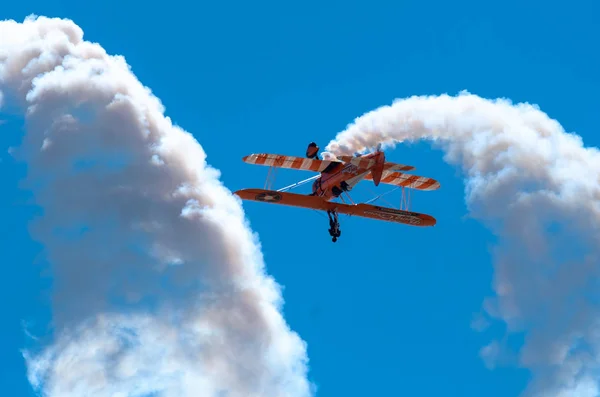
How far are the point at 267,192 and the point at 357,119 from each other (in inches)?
277

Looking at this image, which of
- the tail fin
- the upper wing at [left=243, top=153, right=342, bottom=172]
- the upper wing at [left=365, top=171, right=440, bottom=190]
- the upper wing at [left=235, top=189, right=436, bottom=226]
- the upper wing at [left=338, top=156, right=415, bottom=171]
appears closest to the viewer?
the upper wing at [left=338, top=156, right=415, bottom=171]

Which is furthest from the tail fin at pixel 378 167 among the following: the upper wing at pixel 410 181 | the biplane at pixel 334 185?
the upper wing at pixel 410 181

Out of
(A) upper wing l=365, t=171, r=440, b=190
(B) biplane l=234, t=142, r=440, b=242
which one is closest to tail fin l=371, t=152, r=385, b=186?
(B) biplane l=234, t=142, r=440, b=242

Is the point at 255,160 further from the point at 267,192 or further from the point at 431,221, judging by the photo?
the point at 431,221

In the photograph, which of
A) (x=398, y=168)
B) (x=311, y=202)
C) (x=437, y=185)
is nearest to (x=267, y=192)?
(x=311, y=202)

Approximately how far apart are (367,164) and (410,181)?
10.7 meters

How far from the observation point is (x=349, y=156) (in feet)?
213

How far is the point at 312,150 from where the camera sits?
229ft

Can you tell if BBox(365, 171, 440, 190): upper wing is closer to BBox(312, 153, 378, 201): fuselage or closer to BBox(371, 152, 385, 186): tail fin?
BBox(312, 153, 378, 201): fuselage

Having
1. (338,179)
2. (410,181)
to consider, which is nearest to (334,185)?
(338,179)

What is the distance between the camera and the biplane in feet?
218

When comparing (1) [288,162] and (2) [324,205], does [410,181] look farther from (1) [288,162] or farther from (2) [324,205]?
(1) [288,162]

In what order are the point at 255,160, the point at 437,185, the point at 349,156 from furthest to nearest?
the point at 437,185, the point at 255,160, the point at 349,156

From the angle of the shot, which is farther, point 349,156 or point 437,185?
point 437,185
